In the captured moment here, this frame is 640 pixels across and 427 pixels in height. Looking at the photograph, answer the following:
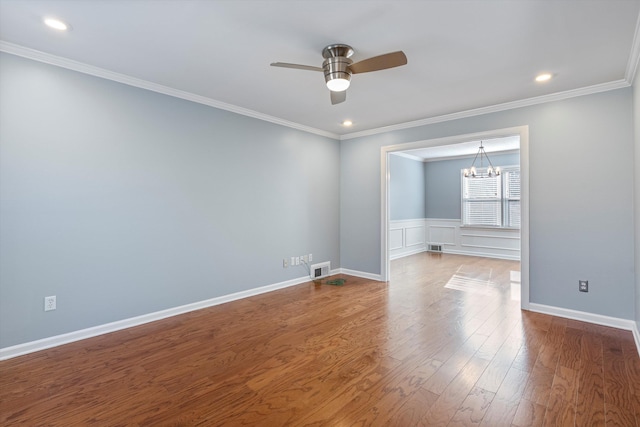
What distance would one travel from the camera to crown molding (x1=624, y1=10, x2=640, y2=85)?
7.69ft

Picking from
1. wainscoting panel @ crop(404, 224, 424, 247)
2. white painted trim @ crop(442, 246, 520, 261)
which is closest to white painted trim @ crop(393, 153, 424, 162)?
wainscoting panel @ crop(404, 224, 424, 247)

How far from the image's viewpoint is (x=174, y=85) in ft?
11.1

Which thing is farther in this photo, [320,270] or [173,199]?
[320,270]

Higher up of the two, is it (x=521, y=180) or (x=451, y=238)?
(x=521, y=180)

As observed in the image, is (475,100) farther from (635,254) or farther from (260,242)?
(260,242)

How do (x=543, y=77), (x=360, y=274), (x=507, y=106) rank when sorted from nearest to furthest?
(x=543, y=77)
(x=507, y=106)
(x=360, y=274)

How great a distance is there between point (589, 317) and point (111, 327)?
5.07 metres

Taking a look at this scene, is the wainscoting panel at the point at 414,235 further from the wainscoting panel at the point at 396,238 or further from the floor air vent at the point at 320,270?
the floor air vent at the point at 320,270

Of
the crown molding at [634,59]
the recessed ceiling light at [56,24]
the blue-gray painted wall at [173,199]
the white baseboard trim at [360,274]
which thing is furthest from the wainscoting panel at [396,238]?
the recessed ceiling light at [56,24]

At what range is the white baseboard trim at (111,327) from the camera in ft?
8.61

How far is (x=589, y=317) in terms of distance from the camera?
336cm

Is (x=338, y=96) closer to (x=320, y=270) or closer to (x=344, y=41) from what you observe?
(x=344, y=41)

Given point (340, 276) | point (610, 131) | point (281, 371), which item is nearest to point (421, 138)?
point (610, 131)

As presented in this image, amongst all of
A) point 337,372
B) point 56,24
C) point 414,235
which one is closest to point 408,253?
point 414,235
